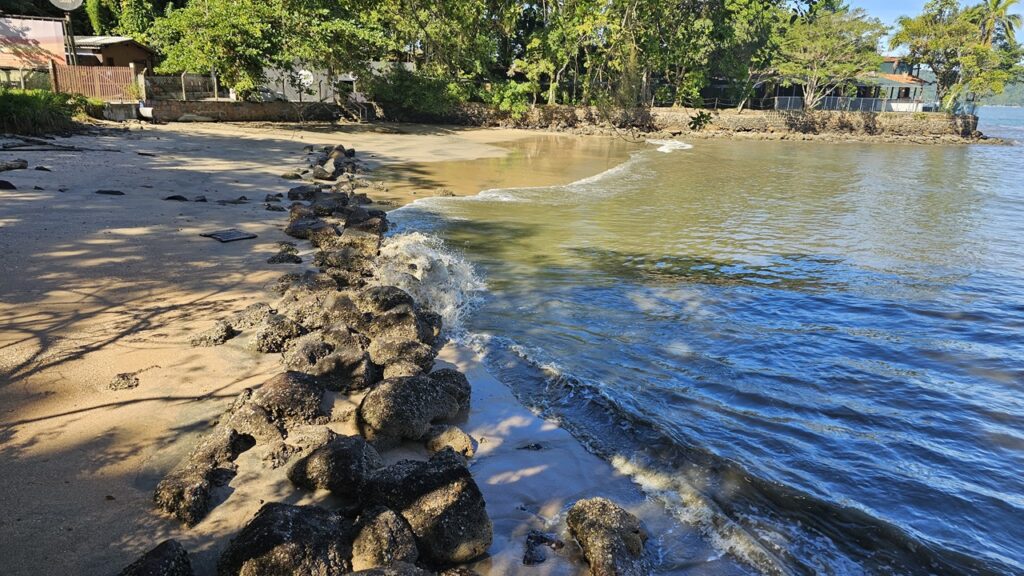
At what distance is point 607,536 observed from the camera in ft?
12.3

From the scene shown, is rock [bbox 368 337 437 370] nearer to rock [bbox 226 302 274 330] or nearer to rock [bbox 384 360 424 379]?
rock [bbox 384 360 424 379]

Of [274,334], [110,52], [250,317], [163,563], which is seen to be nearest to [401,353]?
[274,334]

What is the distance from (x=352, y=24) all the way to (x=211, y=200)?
1873 centimetres

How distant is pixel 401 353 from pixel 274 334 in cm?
128

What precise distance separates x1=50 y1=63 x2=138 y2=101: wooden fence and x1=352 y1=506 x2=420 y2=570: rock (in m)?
26.3

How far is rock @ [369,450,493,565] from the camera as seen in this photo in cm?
365

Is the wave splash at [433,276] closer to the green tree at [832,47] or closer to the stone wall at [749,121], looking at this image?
the stone wall at [749,121]

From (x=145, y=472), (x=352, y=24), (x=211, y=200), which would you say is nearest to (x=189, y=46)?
(x=352, y=24)

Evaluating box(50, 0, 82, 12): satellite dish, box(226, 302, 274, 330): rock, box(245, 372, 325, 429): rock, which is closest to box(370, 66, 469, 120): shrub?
box(50, 0, 82, 12): satellite dish

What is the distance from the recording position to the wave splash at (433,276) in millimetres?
8383

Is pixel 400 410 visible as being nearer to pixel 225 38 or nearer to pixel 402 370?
pixel 402 370

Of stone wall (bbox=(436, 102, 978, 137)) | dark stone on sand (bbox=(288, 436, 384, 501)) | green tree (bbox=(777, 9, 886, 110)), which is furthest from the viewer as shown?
green tree (bbox=(777, 9, 886, 110))

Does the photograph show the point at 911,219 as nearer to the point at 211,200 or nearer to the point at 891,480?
the point at 891,480

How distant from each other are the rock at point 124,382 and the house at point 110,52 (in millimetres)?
30825
